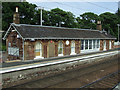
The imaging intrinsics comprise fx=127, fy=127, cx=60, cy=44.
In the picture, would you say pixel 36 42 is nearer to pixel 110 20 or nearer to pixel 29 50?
pixel 29 50

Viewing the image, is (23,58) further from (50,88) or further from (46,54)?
(50,88)

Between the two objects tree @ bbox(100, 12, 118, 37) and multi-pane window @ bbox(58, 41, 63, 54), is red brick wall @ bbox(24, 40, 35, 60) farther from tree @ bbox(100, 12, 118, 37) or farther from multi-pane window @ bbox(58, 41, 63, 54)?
tree @ bbox(100, 12, 118, 37)

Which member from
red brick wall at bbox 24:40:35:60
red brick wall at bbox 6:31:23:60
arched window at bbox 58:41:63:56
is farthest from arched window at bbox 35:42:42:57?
arched window at bbox 58:41:63:56

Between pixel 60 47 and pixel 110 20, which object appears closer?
pixel 60 47

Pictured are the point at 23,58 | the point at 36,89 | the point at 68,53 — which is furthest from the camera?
the point at 68,53

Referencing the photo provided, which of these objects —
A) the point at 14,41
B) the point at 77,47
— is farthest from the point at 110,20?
the point at 14,41

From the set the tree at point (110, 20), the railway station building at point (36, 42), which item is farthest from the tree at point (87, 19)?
the railway station building at point (36, 42)

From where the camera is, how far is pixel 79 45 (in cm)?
1933

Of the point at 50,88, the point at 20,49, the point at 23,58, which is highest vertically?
the point at 20,49

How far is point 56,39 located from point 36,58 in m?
3.59

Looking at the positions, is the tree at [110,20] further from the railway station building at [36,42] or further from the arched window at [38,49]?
the arched window at [38,49]

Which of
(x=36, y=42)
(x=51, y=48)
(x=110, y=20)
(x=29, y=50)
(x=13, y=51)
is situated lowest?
(x=13, y=51)

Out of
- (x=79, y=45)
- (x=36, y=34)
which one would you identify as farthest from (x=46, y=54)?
(x=79, y=45)

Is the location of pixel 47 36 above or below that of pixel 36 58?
above
